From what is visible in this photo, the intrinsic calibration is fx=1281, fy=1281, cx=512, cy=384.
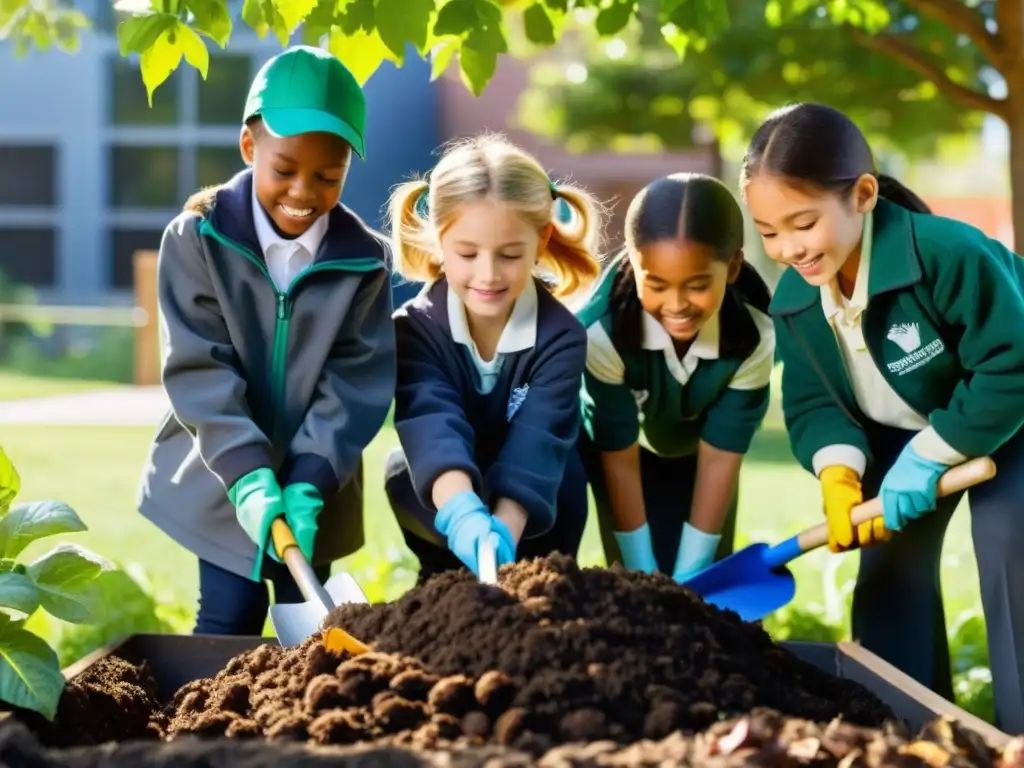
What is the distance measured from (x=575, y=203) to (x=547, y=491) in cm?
61

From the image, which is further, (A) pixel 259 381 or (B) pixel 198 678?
(A) pixel 259 381

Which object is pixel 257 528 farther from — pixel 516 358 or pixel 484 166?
pixel 484 166

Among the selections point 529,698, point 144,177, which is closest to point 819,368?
point 529,698

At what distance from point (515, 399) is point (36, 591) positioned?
1.09 meters

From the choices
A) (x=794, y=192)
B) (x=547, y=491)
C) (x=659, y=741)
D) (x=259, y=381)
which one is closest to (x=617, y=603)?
(x=659, y=741)

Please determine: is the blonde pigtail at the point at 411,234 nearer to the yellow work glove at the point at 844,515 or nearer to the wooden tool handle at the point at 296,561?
the wooden tool handle at the point at 296,561

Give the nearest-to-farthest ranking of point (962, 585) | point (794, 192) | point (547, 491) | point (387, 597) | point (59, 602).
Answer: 1. point (59, 602)
2. point (794, 192)
3. point (547, 491)
4. point (387, 597)
5. point (962, 585)

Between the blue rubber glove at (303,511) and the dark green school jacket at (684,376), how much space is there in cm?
66

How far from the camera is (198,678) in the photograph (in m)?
2.15

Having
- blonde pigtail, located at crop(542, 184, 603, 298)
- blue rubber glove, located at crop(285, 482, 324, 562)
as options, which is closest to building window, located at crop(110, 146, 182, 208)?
blonde pigtail, located at crop(542, 184, 603, 298)

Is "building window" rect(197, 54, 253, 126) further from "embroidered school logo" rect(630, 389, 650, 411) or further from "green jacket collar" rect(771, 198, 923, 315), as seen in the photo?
"green jacket collar" rect(771, 198, 923, 315)

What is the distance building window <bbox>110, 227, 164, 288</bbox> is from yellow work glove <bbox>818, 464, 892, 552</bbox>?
12537mm

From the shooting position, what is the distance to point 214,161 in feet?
45.2

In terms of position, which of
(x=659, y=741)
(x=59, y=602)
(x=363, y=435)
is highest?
(x=363, y=435)
